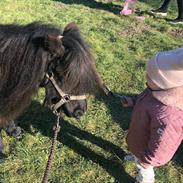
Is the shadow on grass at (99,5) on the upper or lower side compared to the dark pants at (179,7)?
lower

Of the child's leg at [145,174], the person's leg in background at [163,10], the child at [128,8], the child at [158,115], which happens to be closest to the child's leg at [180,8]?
the person's leg in background at [163,10]

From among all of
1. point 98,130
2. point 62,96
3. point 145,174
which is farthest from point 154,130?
point 98,130

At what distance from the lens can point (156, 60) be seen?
9.53ft

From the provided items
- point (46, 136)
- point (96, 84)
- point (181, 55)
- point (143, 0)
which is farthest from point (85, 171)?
point (143, 0)

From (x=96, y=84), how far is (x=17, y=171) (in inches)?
50.9

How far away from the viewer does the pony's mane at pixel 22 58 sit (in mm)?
2543

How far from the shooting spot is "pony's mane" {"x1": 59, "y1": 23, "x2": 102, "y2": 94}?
8.34 feet

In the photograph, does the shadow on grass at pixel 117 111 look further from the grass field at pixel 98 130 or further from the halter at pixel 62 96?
the halter at pixel 62 96

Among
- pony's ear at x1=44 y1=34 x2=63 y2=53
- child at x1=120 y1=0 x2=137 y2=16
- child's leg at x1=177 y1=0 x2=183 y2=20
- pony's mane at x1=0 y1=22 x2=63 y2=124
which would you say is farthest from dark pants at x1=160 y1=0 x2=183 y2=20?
pony's ear at x1=44 y1=34 x2=63 y2=53

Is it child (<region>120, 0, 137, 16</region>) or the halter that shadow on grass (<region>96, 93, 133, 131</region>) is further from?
child (<region>120, 0, 137, 16</region>)

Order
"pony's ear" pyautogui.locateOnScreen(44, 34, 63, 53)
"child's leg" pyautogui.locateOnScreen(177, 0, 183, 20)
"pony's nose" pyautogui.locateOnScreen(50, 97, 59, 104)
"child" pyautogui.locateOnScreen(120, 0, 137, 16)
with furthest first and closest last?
"child" pyautogui.locateOnScreen(120, 0, 137, 16)
"child's leg" pyautogui.locateOnScreen(177, 0, 183, 20)
"pony's nose" pyautogui.locateOnScreen(50, 97, 59, 104)
"pony's ear" pyautogui.locateOnScreen(44, 34, 63, 53)

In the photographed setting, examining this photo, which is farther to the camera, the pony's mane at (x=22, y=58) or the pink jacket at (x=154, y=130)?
the pink jacket at (x=154, y=130)

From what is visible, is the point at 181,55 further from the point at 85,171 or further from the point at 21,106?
the point at 85,171

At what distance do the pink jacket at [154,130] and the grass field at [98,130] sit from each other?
0.45 meters
